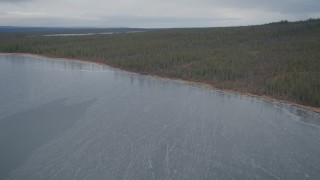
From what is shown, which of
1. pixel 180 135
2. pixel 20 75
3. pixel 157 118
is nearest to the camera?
pixel 180 135

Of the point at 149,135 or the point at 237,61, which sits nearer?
the point at 149,135

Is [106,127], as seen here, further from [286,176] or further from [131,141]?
[286,176]

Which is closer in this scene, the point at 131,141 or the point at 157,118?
the point at 131,141

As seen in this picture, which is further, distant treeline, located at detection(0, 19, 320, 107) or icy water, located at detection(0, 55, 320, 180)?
distant treeline, located at detection(0, 19, 320, 107)

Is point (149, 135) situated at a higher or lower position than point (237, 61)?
lower

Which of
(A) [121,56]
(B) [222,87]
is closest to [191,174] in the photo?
(B) [222,87]

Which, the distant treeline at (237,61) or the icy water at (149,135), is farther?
the distant treeline at (237,61)

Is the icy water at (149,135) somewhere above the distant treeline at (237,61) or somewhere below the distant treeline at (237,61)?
below

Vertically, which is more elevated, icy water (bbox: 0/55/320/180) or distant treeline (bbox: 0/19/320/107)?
distant treeline (bbox: 0/19/320/107)
